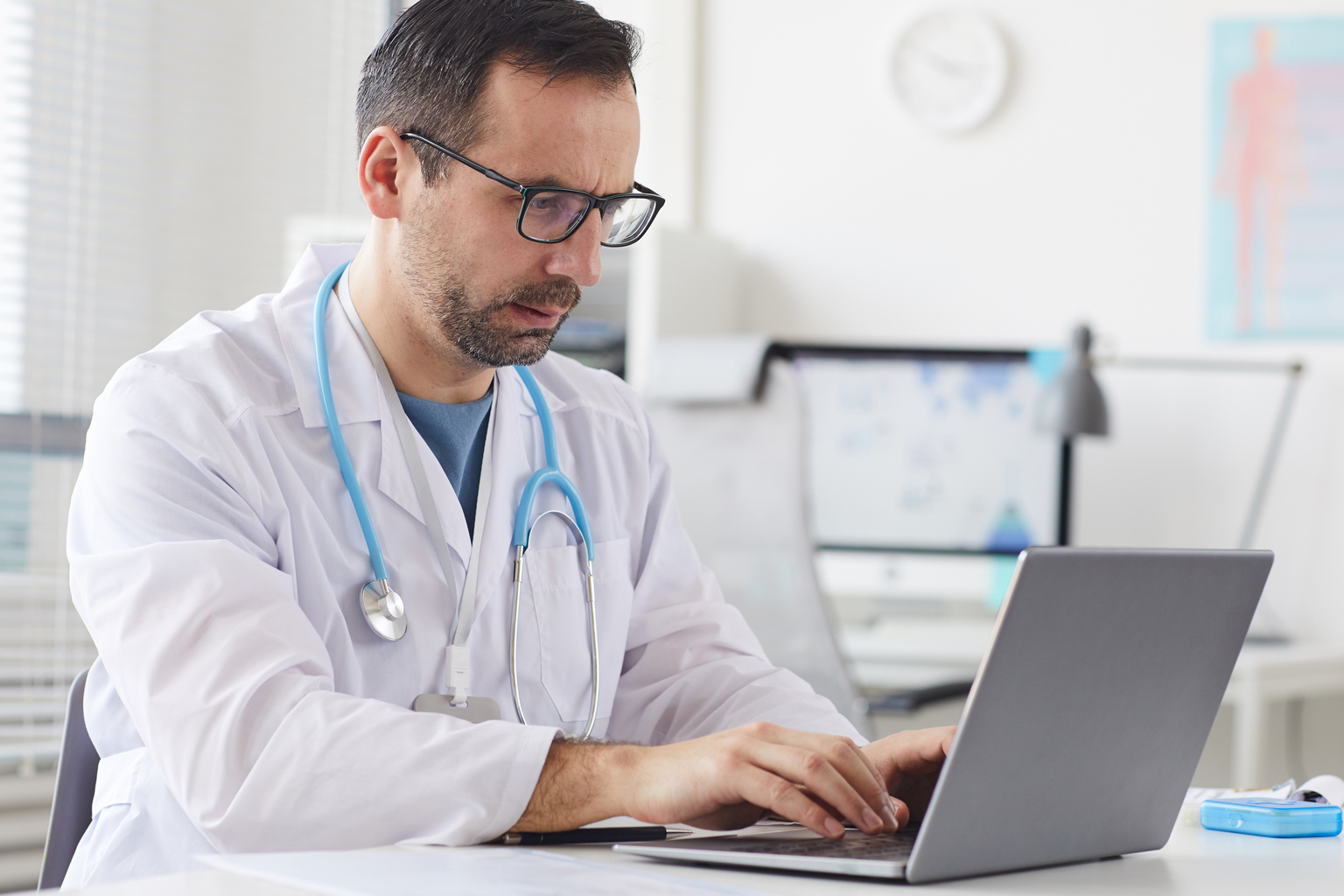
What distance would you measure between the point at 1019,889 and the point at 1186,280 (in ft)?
8.02

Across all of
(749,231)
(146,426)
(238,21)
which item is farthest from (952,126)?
(146,426)

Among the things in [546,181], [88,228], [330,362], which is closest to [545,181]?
[546,181]

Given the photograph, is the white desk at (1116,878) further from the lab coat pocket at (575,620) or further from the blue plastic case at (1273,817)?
the lab coat pocket at (575,620)

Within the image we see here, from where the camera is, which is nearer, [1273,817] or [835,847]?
[835,847]

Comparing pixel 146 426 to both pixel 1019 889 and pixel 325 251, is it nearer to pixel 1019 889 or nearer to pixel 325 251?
pixel 325 251

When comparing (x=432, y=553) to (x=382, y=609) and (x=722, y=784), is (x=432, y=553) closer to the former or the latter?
(x=382, y=609)

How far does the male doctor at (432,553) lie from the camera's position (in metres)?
0.83

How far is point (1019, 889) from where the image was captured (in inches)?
27.4

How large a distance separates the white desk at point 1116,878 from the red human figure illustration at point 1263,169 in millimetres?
2170

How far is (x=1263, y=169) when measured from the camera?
2.84 m

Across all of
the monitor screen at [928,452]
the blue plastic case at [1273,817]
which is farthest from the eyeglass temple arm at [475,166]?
the monitor screen at [928,452]

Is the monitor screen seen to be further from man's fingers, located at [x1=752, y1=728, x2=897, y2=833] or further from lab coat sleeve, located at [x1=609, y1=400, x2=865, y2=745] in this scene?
man's fingers, located at [x1=752, y1=728, x2=897, y2=833]

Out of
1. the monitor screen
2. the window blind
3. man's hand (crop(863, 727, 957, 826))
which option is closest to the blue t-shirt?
man's hand (crop(863, 727, 957, 826))

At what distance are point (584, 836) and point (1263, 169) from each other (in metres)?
2.51
